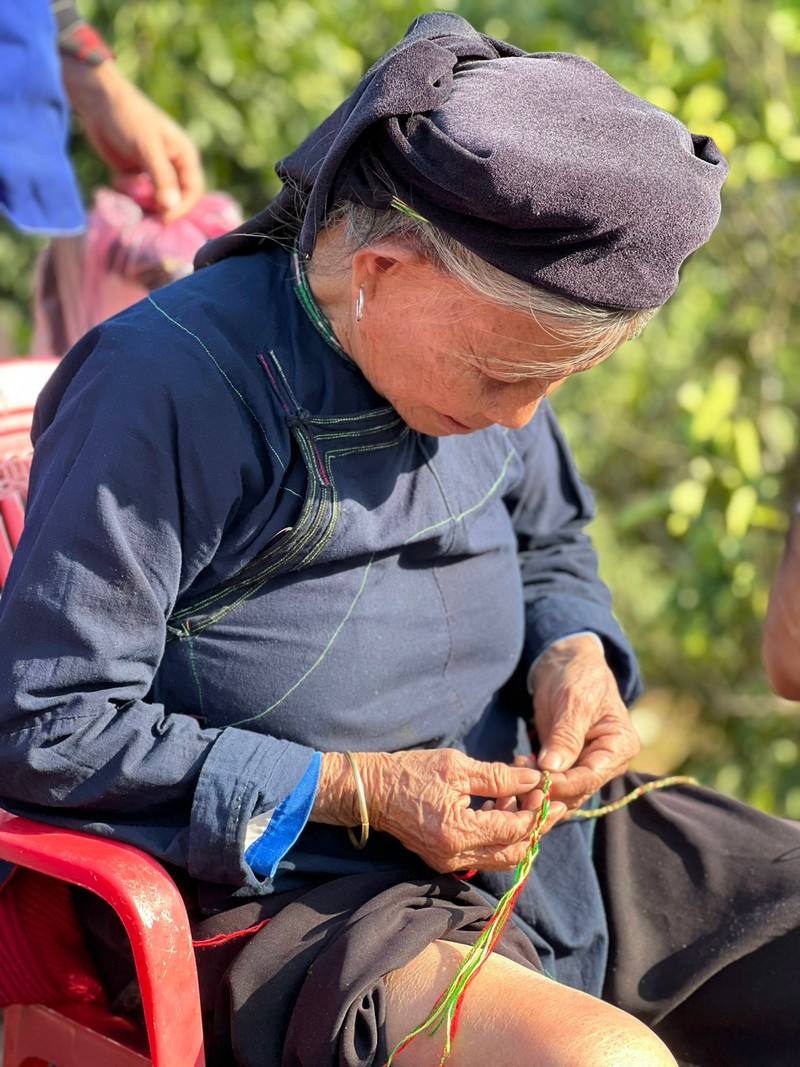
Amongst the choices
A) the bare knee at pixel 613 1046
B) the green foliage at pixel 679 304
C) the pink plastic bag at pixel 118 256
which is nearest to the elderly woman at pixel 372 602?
the bare knee at pixel 613 1046

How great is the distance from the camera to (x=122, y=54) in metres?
4.28

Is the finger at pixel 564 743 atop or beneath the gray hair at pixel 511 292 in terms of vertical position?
beneath

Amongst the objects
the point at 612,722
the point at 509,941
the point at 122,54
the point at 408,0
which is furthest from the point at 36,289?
the point at 509,941

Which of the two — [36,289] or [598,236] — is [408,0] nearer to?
[36,289]

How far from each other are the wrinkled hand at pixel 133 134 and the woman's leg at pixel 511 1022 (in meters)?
2.09

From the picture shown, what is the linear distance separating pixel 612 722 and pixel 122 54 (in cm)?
334

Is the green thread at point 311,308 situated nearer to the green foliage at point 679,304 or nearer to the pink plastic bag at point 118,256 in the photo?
the pink plastic bag at point 118,256

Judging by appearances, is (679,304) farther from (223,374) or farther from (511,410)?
(223,374)

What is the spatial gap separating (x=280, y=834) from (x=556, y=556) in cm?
80

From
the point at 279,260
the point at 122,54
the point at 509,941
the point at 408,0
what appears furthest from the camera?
the point at 408,0

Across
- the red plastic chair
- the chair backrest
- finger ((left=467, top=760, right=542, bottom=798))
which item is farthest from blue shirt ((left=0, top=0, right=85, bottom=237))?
finger ((left=467, top=760, right=542, bottom=798))

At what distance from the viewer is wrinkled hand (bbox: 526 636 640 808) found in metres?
1.77

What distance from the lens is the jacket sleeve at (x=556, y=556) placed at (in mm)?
2023

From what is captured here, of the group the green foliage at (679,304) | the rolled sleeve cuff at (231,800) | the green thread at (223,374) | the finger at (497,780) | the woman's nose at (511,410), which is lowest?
the green foliage at (679,304)
